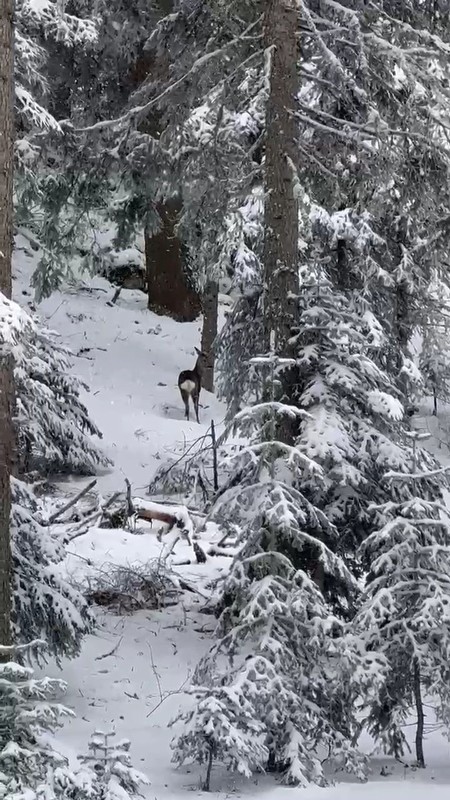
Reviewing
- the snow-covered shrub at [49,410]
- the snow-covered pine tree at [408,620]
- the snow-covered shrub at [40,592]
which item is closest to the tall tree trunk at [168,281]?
the snow-covered shrub at [49,410]

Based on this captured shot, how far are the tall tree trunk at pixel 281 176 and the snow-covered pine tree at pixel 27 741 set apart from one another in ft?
13.9

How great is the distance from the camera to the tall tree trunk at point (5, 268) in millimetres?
6027

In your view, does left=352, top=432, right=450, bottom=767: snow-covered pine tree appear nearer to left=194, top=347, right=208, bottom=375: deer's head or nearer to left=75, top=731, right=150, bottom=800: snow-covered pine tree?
left=75, top=731, right=150, bottom=800: snow-covered pine tree

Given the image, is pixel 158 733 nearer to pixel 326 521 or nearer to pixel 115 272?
pixel 326 521

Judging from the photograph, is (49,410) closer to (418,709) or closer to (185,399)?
(418,709)

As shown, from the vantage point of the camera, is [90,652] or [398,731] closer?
[398,731]

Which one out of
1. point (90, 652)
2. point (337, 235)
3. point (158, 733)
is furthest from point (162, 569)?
point (337, 235)

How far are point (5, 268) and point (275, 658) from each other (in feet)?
10.4

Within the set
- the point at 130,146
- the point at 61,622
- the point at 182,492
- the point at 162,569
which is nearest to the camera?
the point at 61,622

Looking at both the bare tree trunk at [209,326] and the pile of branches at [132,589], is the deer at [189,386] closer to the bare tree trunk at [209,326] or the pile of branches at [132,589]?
the bare tree trunk at [209,326]

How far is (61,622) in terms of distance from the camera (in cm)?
739

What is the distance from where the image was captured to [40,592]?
7.34 m

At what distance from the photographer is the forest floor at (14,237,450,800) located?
673 centimetres

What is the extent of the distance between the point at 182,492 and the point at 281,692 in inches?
290
